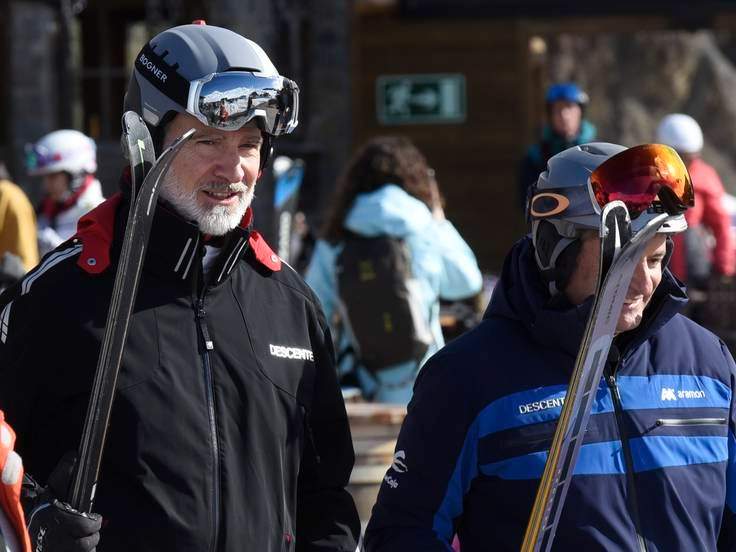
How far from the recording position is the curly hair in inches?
226

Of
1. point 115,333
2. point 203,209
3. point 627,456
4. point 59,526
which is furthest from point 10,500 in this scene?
point 627,456

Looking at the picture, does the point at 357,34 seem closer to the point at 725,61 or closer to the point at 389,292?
the point at 389,292

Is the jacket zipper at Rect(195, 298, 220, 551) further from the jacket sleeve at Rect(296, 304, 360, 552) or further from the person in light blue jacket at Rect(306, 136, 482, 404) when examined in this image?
the person in light blue jacket at Rect(306, 136, 482, 404)

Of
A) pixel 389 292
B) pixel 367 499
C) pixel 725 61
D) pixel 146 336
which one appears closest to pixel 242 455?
pixel 146 336

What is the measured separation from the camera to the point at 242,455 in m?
2.67

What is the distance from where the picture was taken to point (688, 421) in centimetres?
274

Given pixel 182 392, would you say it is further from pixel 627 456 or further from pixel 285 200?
pixel 285 200


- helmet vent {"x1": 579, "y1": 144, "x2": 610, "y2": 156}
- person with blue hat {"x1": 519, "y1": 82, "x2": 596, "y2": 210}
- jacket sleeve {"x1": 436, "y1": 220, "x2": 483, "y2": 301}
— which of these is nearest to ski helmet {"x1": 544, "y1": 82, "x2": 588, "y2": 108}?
person with blue hat {"x1": 519, "y1": 82, "x2": 596, "y2": 210}

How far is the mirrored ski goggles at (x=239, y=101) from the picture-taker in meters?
2.69

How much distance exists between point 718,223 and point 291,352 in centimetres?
594

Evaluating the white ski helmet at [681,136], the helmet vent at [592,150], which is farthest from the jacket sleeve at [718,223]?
the helmet vent at [592,150]

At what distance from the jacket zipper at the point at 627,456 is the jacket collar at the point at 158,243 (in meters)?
0.68

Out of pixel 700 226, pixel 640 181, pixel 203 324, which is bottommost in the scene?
pixel 700 226

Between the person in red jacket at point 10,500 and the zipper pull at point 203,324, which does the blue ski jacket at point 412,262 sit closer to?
the zipper pull at point 203,324
